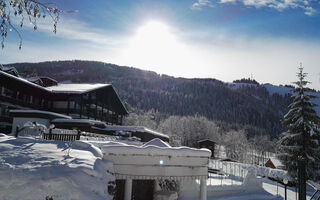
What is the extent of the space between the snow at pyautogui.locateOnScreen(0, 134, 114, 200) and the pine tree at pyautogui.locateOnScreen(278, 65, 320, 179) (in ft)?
71.8

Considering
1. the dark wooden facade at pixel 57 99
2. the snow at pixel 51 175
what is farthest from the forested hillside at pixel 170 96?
the snow at pixel 51 175

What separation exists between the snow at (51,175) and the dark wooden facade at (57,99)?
21572 mm

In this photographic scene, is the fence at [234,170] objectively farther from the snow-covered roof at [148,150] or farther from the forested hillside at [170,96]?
the forested hillside at [170,96]

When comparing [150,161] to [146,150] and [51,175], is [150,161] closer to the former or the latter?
[146,150]

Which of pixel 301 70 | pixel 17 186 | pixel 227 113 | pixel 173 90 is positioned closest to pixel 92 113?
pixel 301 70

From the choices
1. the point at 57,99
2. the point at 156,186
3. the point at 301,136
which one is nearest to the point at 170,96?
the point at 57,99

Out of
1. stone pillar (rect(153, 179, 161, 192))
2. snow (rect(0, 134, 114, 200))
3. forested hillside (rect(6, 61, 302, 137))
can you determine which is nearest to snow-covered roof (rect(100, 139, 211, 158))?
snow (rect(0, 134, 114, 200))

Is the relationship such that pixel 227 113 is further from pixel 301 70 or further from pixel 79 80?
pixel 301 70

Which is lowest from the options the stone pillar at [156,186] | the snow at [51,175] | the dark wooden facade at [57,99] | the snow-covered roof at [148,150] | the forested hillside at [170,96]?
the stone pillar at [156,186]

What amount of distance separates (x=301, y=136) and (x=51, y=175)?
24.5 meters

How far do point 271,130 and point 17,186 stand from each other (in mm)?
156615

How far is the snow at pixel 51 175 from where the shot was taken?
645 centimetres

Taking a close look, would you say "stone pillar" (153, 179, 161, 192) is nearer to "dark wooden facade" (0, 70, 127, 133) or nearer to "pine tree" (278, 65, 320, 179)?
"pine tree" (278, 65, 320, 179)

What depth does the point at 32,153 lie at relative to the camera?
839cm
